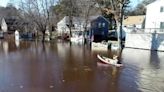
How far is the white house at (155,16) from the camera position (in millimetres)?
44688

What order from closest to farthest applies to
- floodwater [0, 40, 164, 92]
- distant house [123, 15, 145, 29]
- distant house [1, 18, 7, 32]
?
floodwater [0, 40, 164, 92] < distant house [123, 15, 145, 29] < distant house [1, 18, 7, 32]

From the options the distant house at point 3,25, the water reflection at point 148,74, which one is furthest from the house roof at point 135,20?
the distant house at point 3,25

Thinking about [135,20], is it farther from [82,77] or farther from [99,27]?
[82,77]

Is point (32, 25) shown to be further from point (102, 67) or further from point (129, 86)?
point (129, 86)

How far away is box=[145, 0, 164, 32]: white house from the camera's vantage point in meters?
44.7

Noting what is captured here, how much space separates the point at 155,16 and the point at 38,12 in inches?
1104

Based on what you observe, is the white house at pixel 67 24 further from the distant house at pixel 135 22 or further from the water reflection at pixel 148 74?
the water reflection at pixel 148 74

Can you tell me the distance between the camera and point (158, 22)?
149 feet

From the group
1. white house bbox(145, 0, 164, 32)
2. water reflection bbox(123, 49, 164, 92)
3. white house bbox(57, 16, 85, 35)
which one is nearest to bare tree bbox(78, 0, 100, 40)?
white house bbox(57, 16, 85, 35)

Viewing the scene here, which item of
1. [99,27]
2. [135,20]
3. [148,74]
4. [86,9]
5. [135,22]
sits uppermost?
[86,9]

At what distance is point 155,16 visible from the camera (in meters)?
45.8

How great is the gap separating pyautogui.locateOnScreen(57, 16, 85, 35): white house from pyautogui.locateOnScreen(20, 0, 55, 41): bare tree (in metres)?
5.75

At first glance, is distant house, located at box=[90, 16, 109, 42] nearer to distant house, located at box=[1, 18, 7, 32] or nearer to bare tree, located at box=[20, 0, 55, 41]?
bare tree, located at box=[20, 0, 55, 41]

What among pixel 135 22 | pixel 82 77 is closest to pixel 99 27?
pixel 135 22
